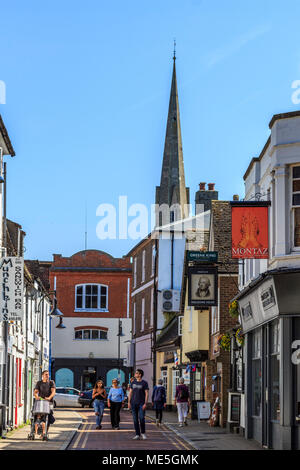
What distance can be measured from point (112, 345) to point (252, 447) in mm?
47087

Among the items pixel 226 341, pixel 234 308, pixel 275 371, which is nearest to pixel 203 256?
pixel 234 308

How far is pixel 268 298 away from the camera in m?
20.1

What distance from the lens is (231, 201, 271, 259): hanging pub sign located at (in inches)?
801

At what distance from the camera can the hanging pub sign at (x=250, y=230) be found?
20344 mm

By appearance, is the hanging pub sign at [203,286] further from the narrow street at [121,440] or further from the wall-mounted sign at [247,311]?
the wall-mounted sign at [247,311]

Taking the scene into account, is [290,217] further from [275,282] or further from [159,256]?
[159,256]

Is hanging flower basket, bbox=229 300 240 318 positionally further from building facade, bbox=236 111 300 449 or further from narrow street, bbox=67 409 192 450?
narrow street, bbox=67 409 192 450

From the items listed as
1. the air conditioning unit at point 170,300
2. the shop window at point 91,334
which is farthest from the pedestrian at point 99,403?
the shop window at point 91,334

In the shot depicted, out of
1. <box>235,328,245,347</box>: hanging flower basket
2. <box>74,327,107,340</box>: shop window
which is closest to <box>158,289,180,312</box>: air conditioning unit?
<box>74,327,107,340</box>: shop window

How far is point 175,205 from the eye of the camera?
248 feet

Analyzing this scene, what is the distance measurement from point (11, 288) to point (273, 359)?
688 centimetres

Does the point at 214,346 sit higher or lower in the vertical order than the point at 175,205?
lower

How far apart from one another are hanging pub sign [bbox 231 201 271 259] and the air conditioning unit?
31.3m
